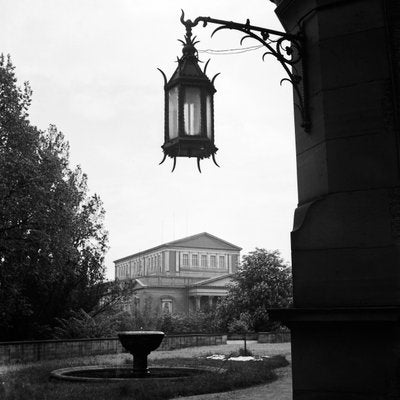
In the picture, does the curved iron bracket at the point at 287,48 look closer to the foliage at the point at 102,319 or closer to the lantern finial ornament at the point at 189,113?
the lantern finial ornament at the point at 189,113

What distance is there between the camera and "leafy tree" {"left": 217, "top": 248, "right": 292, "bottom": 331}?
42.4m

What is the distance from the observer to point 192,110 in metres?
6.62

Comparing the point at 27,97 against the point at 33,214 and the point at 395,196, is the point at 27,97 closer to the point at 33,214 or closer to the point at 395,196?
the point at 33,214

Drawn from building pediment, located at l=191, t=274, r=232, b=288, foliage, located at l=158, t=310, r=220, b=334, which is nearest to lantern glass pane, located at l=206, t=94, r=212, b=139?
foliage, located at l=158, t=310, r=220, b=334

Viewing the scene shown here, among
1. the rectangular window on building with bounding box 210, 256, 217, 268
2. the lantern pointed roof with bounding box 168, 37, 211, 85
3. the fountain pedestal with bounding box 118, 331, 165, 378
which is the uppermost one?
the rectangular window on building with bounding box 210, 256, 217, 268

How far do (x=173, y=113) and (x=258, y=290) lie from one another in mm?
37134

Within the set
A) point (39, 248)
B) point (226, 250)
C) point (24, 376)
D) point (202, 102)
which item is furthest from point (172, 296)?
point (202, 102)

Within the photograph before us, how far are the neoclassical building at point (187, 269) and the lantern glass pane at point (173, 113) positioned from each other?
2816 inches

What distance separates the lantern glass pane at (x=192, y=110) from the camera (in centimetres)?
655

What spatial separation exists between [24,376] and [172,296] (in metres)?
66.5

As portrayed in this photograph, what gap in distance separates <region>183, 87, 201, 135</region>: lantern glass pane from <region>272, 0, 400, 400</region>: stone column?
1248 millimetres

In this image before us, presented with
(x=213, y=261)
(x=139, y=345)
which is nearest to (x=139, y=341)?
(x=139, y=345)

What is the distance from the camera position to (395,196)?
233 inches

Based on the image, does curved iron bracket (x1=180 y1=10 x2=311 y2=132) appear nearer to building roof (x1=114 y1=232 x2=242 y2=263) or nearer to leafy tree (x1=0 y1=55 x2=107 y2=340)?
leafy tree (x1=0 y1=55 x2=107 y2=340)
